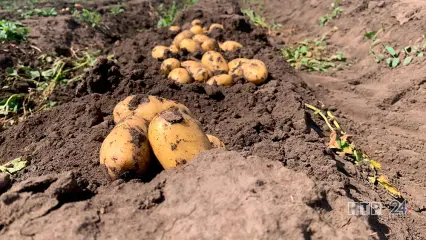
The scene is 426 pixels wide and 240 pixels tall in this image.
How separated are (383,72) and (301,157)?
8.34 feet

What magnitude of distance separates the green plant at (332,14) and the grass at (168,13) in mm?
2735

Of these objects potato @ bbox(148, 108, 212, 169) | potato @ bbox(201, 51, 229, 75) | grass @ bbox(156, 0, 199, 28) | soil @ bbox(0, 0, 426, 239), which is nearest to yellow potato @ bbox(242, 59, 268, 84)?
soil @ bbox(0, 0, 426, 239)

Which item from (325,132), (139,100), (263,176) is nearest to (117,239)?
(263,176)

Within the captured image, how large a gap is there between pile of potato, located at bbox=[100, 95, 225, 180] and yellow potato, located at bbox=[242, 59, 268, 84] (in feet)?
5.16

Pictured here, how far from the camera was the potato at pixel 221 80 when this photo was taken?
3672mm

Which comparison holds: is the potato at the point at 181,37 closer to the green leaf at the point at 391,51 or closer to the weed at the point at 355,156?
the weed at the point at 355,156

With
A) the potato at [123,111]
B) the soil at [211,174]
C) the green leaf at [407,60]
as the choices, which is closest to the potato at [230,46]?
the soil at [211,174]

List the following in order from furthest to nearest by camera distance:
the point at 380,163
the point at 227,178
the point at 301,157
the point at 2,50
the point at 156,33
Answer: the point at 156,33, the point at 2,50, the point at 380,163, the point at 301,157, the point at 227,178

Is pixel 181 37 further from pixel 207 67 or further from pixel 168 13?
pixel 168 13

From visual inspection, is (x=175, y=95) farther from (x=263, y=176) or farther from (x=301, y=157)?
(x=263, y=176)

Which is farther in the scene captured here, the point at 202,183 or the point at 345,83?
the point at 345,83

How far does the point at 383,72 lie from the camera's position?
A: 4.36 m

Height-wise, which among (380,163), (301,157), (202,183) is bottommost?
(380,163)

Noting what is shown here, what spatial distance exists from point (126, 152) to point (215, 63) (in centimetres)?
208
